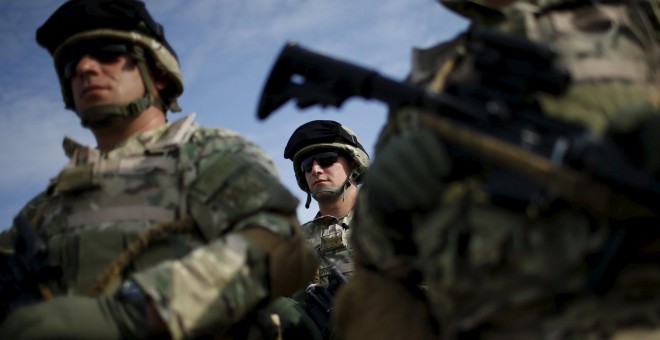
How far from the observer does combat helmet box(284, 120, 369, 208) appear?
694 centimetres

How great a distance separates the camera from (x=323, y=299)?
5703 mm

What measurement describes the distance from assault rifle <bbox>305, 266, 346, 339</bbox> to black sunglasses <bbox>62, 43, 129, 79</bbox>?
2.89m

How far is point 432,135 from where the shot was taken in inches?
83.4

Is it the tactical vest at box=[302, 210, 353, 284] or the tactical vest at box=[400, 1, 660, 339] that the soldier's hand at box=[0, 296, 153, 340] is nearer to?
the tactical vest at box=[400, 1, 660, 339]

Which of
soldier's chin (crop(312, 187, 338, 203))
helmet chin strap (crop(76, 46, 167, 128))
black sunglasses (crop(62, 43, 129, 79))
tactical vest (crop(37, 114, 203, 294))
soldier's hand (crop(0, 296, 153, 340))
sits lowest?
soldier's chin (crop(312, 187, 338, 203))

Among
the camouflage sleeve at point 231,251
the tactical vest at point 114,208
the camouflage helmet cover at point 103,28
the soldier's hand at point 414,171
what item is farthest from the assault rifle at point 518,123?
the camouflage helmet cover at point 103,28

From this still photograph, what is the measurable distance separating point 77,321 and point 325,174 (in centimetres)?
443

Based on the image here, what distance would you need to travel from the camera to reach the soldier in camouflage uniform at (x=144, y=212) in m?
2.70

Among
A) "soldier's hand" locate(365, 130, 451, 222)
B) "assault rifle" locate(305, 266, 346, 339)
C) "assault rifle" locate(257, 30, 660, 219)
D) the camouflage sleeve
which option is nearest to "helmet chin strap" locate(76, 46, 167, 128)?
the camouflage sleeve

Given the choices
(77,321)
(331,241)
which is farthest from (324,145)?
(77,321)

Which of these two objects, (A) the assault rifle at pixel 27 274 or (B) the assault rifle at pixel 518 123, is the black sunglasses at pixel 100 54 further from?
(B) the assault rifle at pixel 518 123

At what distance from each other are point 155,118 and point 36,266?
973mm

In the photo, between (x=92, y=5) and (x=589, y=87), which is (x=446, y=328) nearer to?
(x=589, y=87)

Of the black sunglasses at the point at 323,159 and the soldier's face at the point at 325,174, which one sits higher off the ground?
the black sunglasses at the point at 323,159
